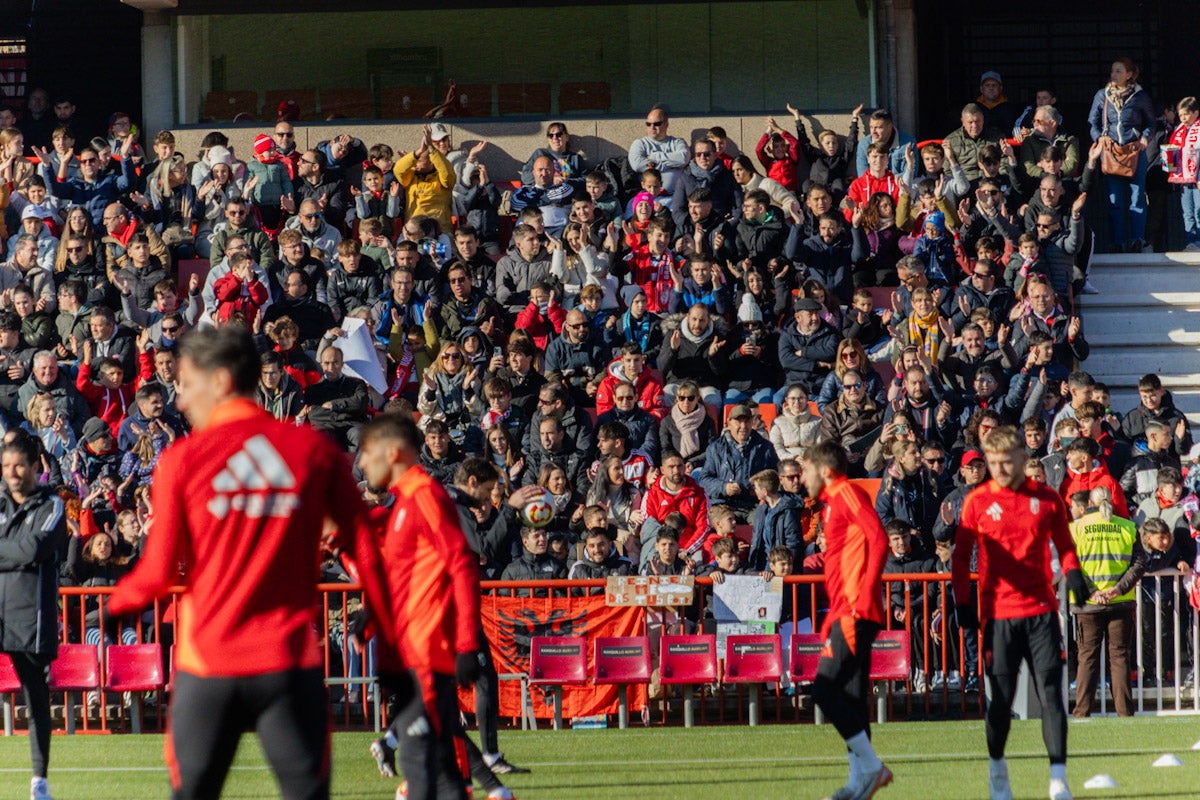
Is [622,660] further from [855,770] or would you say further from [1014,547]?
[1014,547]

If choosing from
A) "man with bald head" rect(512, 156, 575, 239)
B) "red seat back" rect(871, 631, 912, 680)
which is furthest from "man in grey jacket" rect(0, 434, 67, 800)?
"man with bald head" rect(512, 156, 575, 239)

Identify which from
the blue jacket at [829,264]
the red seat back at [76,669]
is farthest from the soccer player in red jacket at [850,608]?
the blue jacket at [829,264]

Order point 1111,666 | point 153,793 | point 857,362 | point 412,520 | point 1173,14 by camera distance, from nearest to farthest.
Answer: point 412,520 < point 153,793 < point 1111,666 < point 857,362 < point 1173,14

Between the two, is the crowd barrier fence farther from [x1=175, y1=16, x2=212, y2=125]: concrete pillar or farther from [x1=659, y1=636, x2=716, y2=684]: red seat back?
[x1=175, y1=16, x2=212, y2=125]: concrete pillar

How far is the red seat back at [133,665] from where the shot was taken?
13.1 meters

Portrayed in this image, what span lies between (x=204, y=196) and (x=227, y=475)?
14286mm

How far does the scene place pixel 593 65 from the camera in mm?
21094

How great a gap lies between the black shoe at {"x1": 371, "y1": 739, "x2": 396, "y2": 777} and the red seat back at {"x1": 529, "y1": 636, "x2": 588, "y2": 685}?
3054mm

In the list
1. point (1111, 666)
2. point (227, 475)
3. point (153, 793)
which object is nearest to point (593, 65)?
point (1111, 666)

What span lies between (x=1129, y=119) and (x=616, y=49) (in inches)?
241

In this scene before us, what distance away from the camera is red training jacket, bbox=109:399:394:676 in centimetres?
502

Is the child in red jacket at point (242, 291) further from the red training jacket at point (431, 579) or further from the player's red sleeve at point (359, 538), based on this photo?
the player's red sleeve at point (359, 538)

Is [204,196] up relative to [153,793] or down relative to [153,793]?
up

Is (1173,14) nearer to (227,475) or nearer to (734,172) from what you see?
(734,172)
